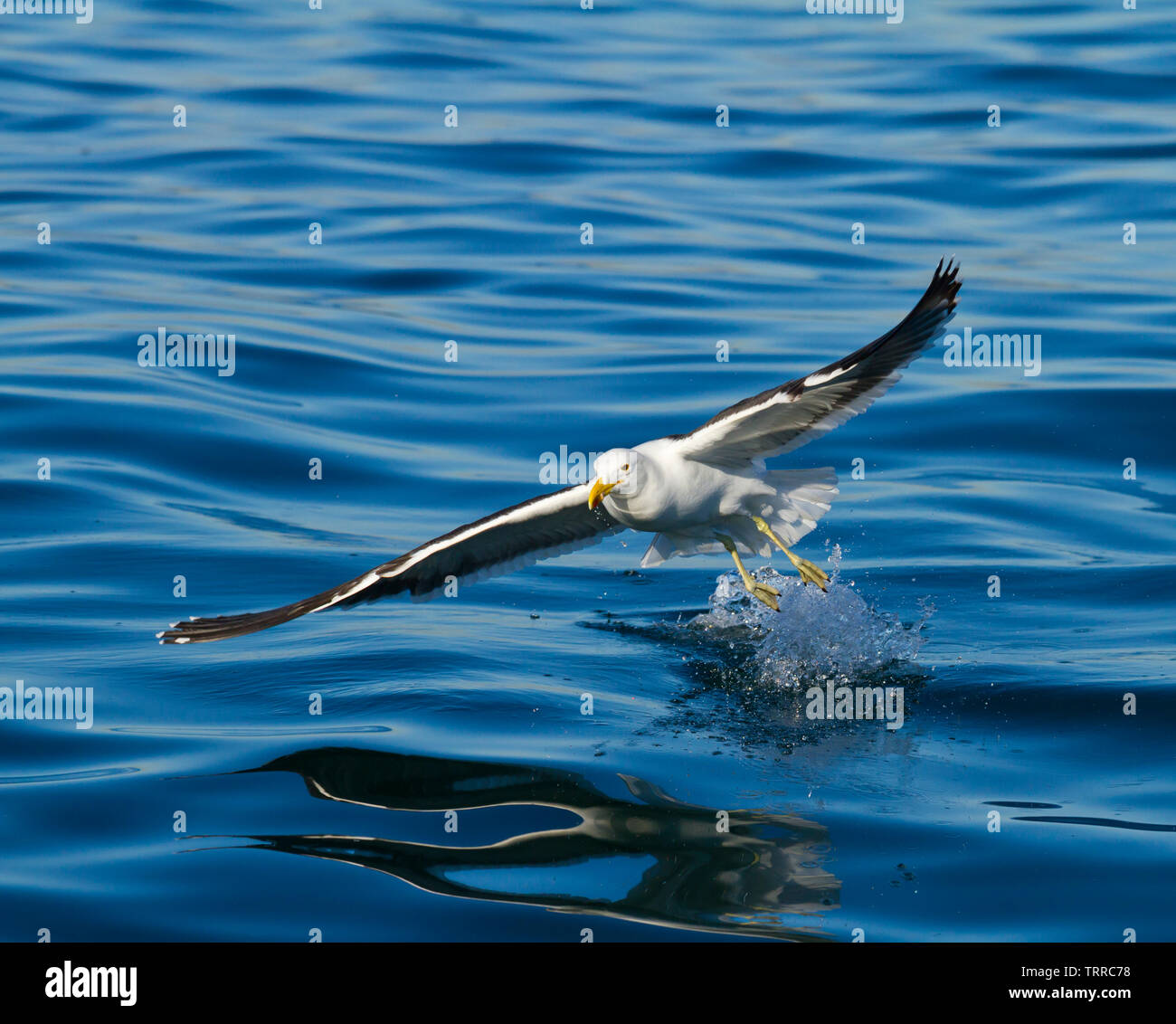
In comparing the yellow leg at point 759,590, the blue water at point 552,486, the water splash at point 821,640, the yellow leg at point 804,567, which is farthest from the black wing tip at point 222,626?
the water splash at point 821,640

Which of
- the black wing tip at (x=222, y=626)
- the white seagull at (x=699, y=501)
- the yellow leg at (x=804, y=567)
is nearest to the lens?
the white seagull at (x=699, y=501)

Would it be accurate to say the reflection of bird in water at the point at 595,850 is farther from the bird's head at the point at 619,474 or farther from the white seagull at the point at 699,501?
the bird's head at the point at 619,474

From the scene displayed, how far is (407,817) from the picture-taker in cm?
888

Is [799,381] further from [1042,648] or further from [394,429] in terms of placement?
[394,429]

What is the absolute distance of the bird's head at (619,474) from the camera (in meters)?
9.70

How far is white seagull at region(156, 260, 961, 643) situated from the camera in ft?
30.7

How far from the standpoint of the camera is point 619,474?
31.9 ft

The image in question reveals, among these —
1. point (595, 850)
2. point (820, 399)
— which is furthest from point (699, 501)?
point (595, 850)

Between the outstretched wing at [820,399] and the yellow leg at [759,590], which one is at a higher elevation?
the outstretched wing at [820,399]

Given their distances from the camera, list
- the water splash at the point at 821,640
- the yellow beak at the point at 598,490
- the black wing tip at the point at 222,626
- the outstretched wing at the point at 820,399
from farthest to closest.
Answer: the water splash at the point at 821,640 < the black wing tip at the point at 222,626 < the yellow beak at the point at 598,490 < the outstretched wing at the point at 820,399

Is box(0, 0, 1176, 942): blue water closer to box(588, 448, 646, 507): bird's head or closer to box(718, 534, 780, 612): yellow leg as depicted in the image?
box(718, 534, 780, 612): yellow leg

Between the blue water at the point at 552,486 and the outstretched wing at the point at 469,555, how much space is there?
0.64 metres

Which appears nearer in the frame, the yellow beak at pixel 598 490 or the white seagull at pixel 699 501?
the white seagull at pixel 699 501

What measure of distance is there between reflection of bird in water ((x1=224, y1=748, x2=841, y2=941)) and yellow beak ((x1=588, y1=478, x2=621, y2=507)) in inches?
→ 63.7
